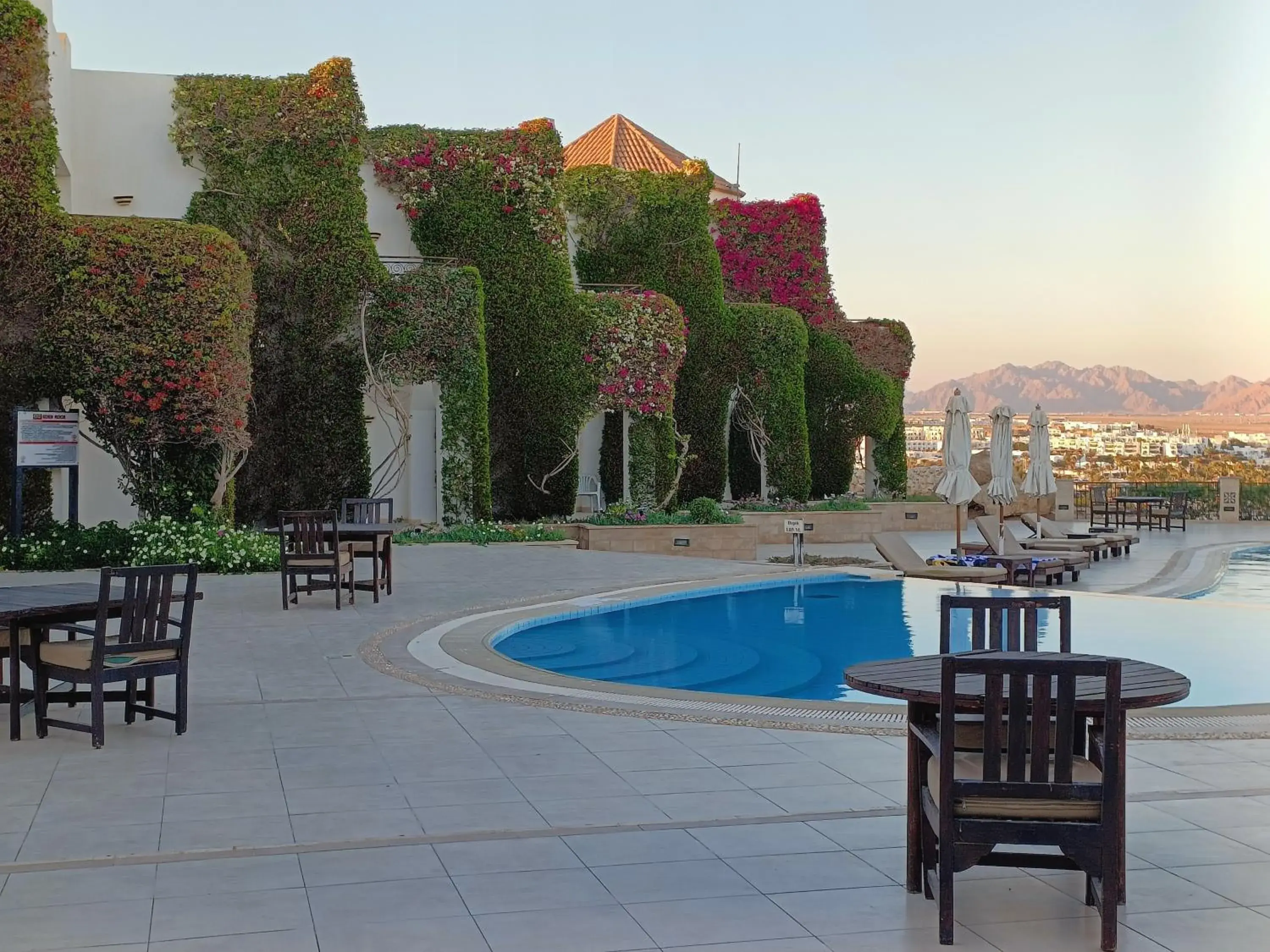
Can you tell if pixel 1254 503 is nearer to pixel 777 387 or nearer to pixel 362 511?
pixel 777 387

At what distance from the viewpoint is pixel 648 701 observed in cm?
785

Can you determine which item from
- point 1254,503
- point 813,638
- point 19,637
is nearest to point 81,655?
point 19,637

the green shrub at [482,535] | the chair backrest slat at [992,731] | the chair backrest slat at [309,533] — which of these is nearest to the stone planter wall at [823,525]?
the green shrub at [482,535]

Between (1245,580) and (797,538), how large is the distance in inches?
256

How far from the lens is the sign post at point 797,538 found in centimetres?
1678

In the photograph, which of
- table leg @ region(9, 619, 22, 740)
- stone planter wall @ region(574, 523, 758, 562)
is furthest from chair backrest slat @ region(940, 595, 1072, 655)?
stone planter wall @ region(574, 523, 758, 562)

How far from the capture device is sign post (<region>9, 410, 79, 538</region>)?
15.1 m

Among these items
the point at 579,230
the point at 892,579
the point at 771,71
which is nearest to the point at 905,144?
the point at 771,71

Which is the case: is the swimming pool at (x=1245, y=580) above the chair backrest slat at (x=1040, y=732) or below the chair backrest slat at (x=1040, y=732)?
below

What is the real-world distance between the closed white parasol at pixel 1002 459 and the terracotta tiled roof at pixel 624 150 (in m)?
15.9

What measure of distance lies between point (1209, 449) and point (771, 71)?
2549cm

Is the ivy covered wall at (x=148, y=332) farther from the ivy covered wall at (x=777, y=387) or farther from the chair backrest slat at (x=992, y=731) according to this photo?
the chair backrest slat at (x=992, y=731)

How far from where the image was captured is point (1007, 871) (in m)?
4.54

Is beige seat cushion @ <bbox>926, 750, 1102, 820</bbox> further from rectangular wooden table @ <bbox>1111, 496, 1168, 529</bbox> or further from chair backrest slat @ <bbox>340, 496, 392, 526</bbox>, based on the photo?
Result: rectangular wooden table @ <bbox>1111, 496, 1168, 529</bbox>
